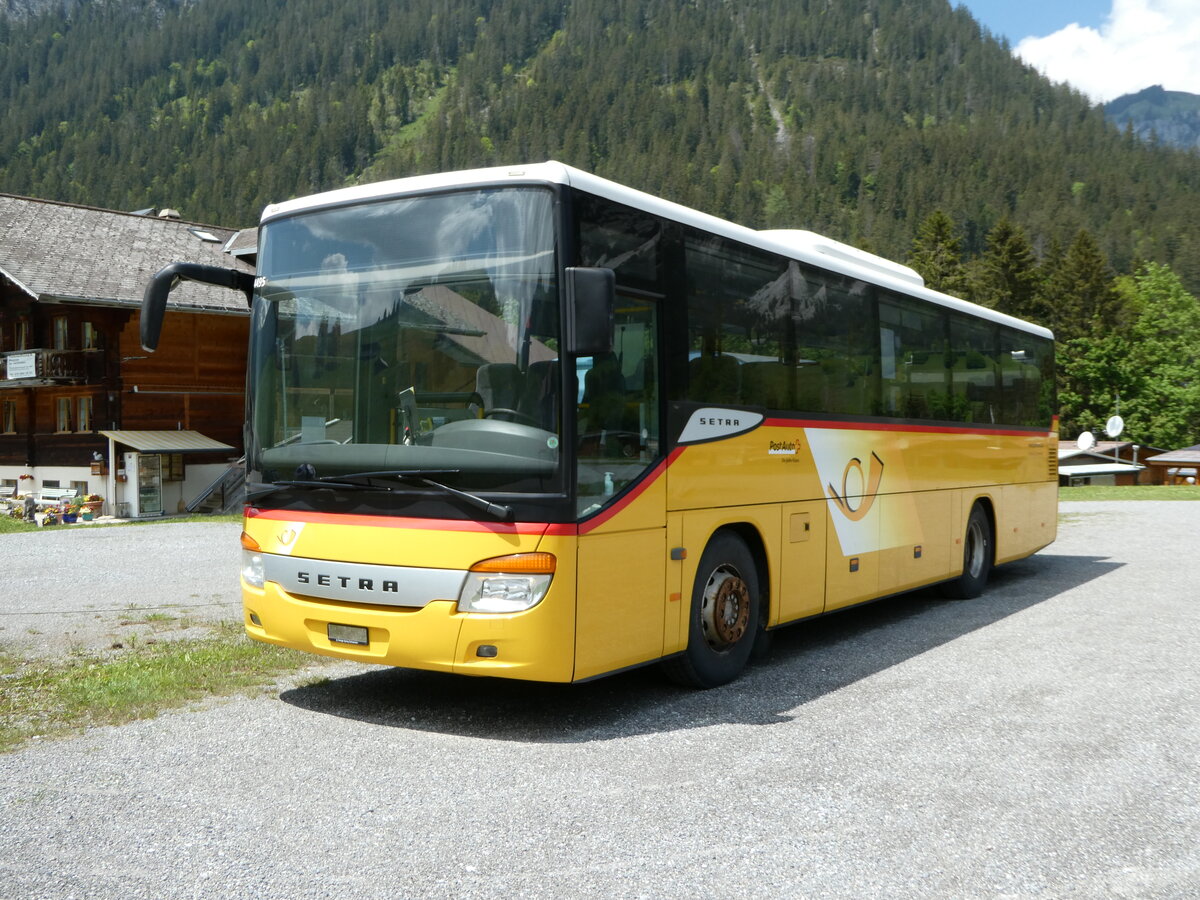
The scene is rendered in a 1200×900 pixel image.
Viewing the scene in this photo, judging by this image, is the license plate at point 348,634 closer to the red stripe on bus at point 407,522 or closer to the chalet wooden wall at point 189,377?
the red stripe on bus at point 407,522

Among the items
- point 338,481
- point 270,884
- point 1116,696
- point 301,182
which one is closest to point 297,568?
point 338,481

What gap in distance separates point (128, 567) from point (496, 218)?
10574mm

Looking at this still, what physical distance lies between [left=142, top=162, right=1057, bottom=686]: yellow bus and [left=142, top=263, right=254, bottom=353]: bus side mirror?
17mm

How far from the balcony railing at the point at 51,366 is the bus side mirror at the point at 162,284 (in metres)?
30.9

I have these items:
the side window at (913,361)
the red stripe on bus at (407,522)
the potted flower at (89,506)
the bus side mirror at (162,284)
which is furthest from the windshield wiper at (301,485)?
the potted flower at (89,506)

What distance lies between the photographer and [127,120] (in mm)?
184125

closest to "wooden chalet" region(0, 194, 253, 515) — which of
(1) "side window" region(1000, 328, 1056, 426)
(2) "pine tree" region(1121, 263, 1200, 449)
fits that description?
(1) "side window" region(1000, 328, 1056, 426)

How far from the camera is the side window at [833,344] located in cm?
859

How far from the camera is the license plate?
252 inches

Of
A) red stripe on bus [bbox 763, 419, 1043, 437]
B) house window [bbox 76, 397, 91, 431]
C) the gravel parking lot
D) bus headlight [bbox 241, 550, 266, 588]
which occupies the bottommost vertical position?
the gravel parking lot

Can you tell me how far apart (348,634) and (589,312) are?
7.35 ft

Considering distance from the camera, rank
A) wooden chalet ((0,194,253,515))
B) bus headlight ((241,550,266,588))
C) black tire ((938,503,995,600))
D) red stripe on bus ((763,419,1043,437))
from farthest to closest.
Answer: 1. wooden chalet ((0,194,253,515))
2. black tire ((938,503,995,600))
3. red stripe on bus ((763,419,1043,437))
4. bus headlight ((241,550,266,588))

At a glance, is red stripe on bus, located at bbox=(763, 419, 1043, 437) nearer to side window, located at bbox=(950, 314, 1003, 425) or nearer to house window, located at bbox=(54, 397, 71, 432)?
side window, located at bbox=(950, 314, 1003, 425)

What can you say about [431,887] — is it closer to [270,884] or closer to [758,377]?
[270,884]
